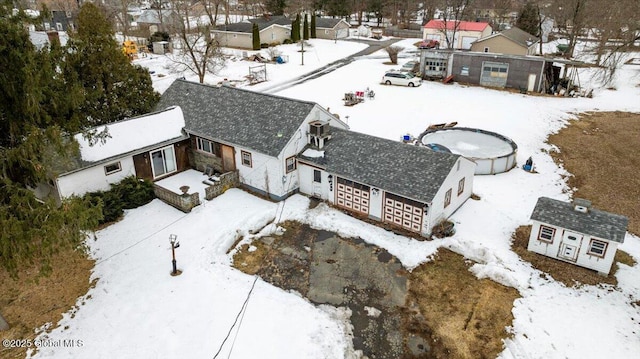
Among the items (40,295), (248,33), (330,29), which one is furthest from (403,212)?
(330,29)

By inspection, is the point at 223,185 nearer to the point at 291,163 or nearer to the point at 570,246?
the point at 291,163

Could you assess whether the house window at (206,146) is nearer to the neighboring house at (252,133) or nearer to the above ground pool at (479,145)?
the neighboring house at (252,133)

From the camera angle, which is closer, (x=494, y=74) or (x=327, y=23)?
(x=494, y=74)

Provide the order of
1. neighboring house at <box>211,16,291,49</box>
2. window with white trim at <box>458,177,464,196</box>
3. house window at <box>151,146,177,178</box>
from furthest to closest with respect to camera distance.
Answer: neighboring house at <box>211,16,291,49</box>, house window at <box>151,146,177,178</box>, window with white trim at <box>458,177,464,196</box>

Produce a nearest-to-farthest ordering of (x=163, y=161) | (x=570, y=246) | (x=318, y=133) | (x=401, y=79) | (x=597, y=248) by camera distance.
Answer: (x=597, y=248) → (x=570, y=246) → (x=318, y=133) → (x=163, y=161) → (x=401, y=79)

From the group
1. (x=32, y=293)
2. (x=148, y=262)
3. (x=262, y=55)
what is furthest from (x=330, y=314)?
(x=262, y=55)

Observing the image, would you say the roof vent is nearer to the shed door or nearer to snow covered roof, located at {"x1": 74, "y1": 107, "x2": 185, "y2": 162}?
snow covered roof, located at {"x1": 74, "y1": 107, "x2": 185, "y2": 162}

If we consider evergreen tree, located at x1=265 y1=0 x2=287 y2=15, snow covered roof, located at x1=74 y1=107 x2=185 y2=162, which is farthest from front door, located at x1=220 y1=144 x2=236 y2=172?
evergreen tree, located at x1=265 y1=0 x2=287 y2=15
